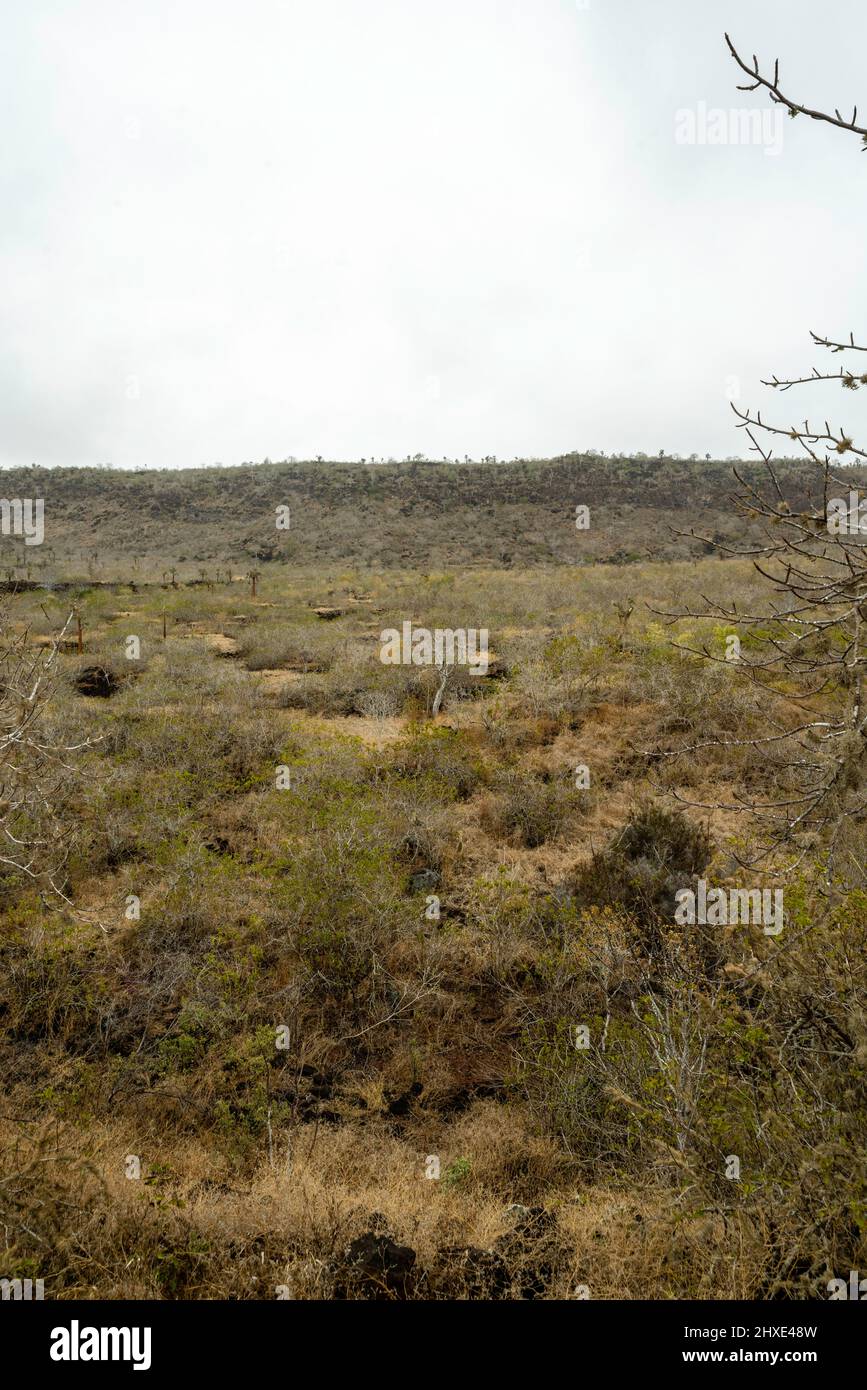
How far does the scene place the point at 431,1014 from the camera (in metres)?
4.58

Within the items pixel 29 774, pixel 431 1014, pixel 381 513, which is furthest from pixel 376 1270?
pixel 381 513

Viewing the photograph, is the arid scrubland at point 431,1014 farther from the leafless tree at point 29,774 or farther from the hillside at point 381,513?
the hillside at point 381,513

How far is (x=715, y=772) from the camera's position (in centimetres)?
771

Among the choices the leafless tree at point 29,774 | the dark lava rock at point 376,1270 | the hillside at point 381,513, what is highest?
the hillside at point 381,513

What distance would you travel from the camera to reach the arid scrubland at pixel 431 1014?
100 inches

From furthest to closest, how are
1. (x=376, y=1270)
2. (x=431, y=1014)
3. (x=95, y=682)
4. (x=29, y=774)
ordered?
1. (x=95, y=682)
2. (x=431, y=1014)
3. (x=29, y=774)
4. (x=376, y=1270)

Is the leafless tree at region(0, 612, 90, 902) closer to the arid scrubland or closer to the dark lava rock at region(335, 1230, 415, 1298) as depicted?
the arid scrubland

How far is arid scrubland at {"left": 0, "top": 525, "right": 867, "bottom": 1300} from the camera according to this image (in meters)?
2.55

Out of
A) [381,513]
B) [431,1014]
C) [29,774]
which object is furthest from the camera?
[381,513]

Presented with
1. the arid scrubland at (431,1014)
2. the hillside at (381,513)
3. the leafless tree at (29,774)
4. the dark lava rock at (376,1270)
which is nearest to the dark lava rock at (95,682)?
the arid scrubland at (431,1014)

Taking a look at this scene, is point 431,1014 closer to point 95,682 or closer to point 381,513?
point 95,682
